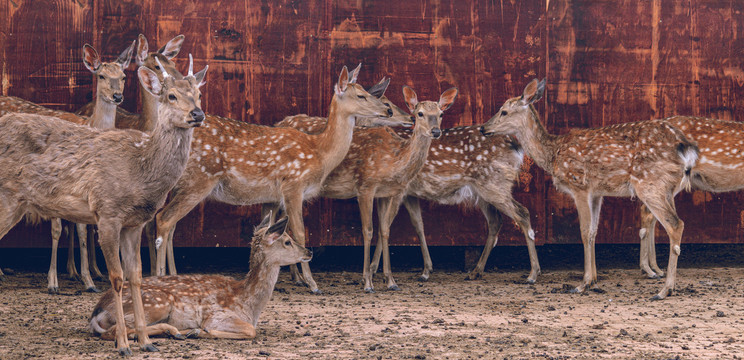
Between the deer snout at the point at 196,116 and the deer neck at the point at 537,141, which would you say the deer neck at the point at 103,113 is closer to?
the deer snout at the point at 196,116

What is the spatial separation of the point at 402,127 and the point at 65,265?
3.93 m

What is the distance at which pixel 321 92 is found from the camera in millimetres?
9953

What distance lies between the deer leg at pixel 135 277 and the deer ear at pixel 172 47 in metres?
3.70

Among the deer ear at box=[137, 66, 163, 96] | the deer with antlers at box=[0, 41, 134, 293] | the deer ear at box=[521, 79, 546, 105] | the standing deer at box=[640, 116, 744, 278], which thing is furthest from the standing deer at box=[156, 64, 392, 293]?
the standing deer at box=[640, 116, 744, 278]

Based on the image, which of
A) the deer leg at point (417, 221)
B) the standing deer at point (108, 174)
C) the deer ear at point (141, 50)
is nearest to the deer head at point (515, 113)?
the deer leg at point (417, 221)

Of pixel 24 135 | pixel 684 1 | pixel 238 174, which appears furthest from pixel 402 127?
pixel 24 135

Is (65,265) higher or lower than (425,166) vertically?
lower

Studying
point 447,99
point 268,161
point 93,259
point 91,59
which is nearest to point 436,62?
point 447,99

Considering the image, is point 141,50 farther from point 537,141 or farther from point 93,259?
point 537,141

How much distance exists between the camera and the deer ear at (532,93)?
9547 millimetres

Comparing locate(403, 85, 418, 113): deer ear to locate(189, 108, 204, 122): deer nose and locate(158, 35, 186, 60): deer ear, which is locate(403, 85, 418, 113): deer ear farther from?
locate(189, 108, 204, 122): deer nose

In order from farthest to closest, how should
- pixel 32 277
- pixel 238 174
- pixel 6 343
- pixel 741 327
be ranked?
pixel 32 277 < pixel 238 174 < pixel 741 327 < pixel 6 343

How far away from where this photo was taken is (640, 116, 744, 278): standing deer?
918 cm

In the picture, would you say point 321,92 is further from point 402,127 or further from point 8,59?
point 8,59
